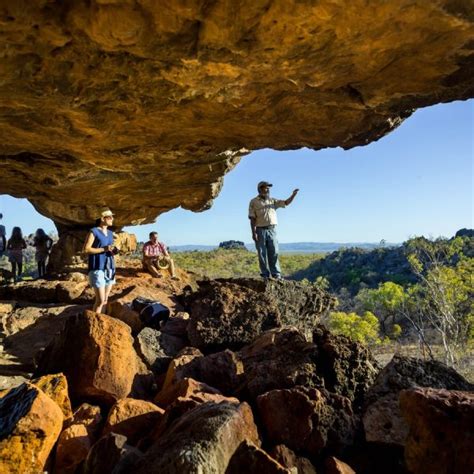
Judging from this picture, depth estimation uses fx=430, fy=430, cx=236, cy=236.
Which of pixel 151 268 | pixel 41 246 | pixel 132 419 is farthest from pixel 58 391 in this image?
pixel 41 246

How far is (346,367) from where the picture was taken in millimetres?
4520

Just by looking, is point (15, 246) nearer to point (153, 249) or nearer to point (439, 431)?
point (153, 249)

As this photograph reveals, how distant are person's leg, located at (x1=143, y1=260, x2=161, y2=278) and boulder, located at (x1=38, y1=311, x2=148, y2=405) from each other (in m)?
6.20

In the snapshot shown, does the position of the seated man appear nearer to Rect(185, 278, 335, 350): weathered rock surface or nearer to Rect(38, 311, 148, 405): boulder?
Rect(185, 278, 335, 350): weathered rock surface

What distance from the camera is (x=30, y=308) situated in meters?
7.90

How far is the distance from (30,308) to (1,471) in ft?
17.5

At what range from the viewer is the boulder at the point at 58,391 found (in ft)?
12.4

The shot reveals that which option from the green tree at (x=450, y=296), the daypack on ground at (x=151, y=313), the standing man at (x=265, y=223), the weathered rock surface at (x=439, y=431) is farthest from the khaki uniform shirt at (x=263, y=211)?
the green tree at (x=450, y=296)

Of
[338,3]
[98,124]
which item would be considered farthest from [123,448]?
[98,124]

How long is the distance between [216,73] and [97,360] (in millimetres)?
3514

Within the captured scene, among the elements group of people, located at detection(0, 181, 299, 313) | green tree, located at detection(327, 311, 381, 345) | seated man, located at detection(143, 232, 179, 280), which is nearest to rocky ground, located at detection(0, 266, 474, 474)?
group of people, located at detection(0, 181, 299, 313)

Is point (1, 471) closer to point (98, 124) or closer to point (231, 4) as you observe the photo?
point (231, 4)

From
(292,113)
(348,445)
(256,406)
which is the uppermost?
(292,113)

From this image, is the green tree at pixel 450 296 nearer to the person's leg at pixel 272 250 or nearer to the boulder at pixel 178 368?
the person's leg at pixel 272 250
